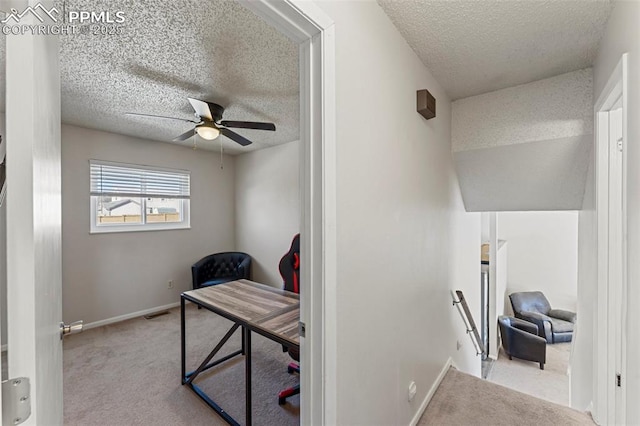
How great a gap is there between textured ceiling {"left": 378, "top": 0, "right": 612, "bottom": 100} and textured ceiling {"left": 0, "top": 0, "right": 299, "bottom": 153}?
33.4 inches

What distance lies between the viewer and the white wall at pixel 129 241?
3305 mm

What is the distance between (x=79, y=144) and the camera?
336 cm

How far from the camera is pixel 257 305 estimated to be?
6.63ft

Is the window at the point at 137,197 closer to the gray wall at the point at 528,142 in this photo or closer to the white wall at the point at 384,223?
the white wall at the point at 384,223

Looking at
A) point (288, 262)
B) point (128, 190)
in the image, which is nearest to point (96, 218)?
point (128, 190)

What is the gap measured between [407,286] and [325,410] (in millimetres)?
903

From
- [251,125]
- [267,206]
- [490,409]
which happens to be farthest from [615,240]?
[267,206]

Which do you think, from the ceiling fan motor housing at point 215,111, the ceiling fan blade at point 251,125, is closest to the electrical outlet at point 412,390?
the ceiling fan blade at point 251,125

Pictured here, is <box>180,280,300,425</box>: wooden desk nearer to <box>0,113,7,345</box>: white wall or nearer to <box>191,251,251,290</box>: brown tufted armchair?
<box>0,113,7,345</box>: white wall

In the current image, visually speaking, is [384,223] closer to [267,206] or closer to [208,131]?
[208,131]

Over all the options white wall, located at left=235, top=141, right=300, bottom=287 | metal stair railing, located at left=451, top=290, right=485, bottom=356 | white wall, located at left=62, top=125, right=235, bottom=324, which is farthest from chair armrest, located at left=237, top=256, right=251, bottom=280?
metal stair railing, located at left=451, top=290, right=485, bottom=356

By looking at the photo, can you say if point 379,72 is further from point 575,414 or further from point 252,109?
point 575,414

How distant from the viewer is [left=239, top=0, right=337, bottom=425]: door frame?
3.37ft

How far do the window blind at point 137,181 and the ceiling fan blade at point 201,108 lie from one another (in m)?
2.02
